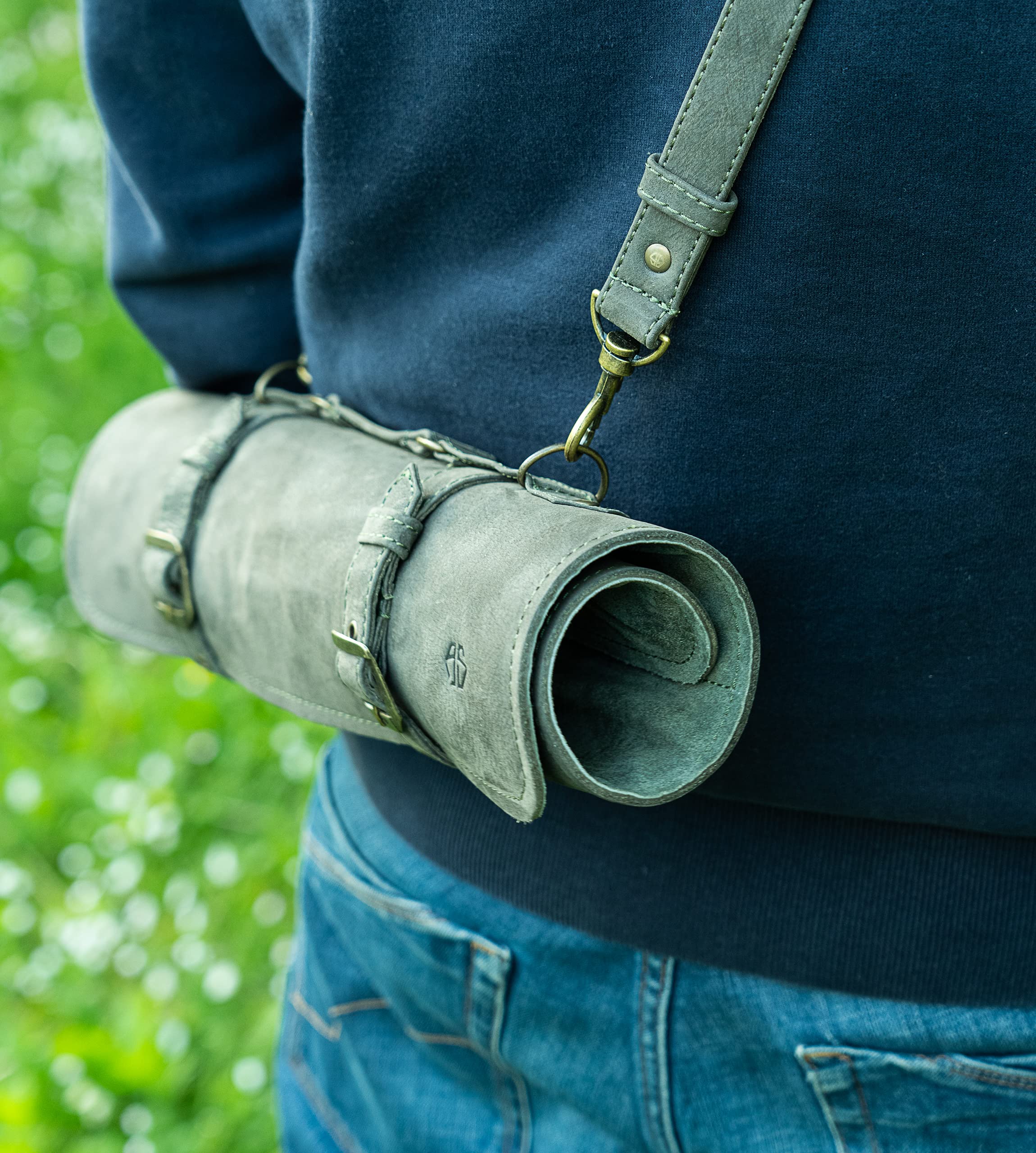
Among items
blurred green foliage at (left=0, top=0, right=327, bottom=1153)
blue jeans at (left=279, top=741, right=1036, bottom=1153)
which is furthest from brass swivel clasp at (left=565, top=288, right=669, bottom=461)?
blurred green foliage at (left=0, top=0, right=327, bottom=1153)

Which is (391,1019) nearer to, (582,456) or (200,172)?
→ (582,456)

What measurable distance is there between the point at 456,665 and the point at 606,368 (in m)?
0.24

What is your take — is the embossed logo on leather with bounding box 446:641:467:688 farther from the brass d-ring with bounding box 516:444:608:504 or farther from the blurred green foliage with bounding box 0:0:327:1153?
the blurred green foliage with bounding box 0:0:327:1153

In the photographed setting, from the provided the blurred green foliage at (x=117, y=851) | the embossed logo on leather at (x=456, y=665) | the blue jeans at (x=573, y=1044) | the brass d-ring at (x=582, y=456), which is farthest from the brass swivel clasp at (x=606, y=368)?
the blurred green foliage at (x=117, y=851)

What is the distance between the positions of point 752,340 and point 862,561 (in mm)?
186

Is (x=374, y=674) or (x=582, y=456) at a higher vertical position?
(x=582, y=456)

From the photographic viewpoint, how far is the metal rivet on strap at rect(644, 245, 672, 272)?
0.77 meters

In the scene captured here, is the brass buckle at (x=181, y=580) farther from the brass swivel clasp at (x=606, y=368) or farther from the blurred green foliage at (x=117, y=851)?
the blurred green foliage at (x=117, y=851)

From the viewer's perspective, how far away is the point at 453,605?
824 millimetres

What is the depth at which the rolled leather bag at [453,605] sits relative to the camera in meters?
0.76

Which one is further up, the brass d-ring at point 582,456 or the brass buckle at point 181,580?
the brass d-ring at point 582,456

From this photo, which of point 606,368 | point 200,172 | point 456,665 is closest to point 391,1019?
point 456,665

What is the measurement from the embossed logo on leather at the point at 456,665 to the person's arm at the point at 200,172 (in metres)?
0.63

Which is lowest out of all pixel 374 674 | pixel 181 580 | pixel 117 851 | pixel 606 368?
pixel 117 851
